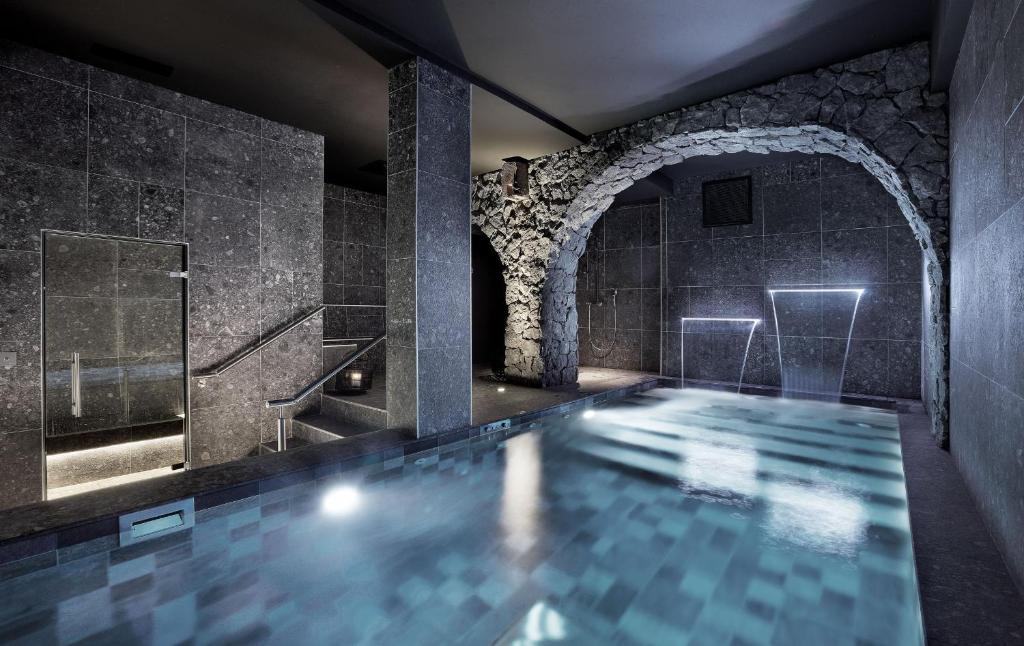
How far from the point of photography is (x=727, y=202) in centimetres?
661

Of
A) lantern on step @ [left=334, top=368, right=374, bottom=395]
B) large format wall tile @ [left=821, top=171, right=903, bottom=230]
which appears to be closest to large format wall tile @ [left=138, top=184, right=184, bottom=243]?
lantern on step @ [left=334, top=368, right=374, bottom=395]

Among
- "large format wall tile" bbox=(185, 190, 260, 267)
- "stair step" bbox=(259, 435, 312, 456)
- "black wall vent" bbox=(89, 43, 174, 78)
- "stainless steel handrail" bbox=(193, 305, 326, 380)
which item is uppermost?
"black wall vent" bbox=(89, 43, 174, 78)

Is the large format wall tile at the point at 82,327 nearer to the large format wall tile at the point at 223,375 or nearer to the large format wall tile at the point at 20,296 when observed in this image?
the large format wall tile at the point at 20,296

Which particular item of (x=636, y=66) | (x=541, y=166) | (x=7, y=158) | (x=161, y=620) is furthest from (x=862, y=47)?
(x=7, y=158)

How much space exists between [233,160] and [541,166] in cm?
330

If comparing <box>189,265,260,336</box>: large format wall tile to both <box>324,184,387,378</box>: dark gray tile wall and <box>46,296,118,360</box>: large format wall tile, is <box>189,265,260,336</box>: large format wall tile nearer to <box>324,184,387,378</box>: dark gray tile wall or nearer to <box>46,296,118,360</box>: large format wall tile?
<box>46,296,118,360</box>: large format wall tile

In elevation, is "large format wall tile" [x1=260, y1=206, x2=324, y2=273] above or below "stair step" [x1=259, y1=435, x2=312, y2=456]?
above

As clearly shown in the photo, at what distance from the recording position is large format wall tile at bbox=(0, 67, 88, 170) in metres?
3.36

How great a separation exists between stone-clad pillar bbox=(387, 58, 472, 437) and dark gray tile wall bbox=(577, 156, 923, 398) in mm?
4289

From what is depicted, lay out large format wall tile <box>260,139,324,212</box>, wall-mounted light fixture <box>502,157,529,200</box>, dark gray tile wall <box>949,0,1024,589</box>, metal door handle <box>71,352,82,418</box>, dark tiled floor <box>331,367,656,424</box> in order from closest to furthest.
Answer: dark gray tile wall <box>949,0,1024,589</box>, metal door handle <box>71,352,82,418</box>, dark tiled floor <box>331,367,656,424</box>, large format wall tile <box>260,139,324,212</box>, wall-mounted light fixture <box>502,157,529,200</box>

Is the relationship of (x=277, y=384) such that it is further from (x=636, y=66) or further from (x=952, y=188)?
(x=952, y=188)

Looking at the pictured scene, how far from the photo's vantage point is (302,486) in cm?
291

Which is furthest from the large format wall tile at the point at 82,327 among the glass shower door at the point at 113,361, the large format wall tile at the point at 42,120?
the large format wall tile at the point at 42,120

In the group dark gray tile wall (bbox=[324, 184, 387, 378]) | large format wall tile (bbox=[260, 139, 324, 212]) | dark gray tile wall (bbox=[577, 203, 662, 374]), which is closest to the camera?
large format wall tile (bbox=[260, 139, 324, 212])
